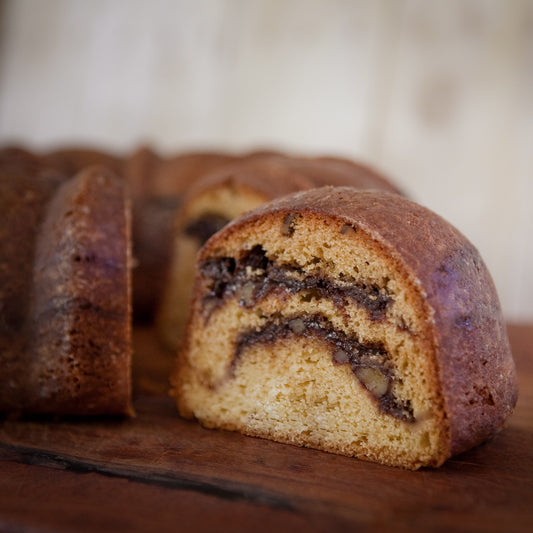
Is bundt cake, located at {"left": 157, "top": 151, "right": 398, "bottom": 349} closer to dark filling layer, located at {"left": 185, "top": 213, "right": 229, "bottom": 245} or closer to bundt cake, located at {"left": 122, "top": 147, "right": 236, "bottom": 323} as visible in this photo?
dark filling layer, located at {"left": 185, "top": 213, "right": 229, "bottom": 245}

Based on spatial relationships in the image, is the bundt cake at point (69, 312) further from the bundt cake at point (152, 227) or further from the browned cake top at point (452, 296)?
the bundt cake at point (152, 227)

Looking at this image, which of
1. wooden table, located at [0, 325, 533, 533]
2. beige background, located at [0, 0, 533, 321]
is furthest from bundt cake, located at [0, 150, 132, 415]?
beige background, located at [0, 0, 533, 321]

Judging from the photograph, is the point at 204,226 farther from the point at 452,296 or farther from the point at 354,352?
the point at 452,296

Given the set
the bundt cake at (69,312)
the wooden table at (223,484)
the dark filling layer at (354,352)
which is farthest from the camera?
the bundt cake at (69,312)

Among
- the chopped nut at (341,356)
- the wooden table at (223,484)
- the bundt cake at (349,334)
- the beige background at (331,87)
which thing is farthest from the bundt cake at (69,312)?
the beige background at (331,87)

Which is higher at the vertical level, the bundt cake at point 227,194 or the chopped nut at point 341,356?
the bundt cake at point 227,194

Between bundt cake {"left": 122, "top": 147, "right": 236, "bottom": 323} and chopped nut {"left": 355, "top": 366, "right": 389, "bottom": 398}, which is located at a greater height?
bundt cake {"left": 122, "top": 147, "right": 236, "bottom": 323}

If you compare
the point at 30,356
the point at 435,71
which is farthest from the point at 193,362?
the point at 435,71

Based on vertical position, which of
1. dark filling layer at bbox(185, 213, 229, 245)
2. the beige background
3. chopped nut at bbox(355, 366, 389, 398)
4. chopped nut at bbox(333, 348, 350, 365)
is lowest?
chopped nut at bbox(355, 366, 389, 398)
